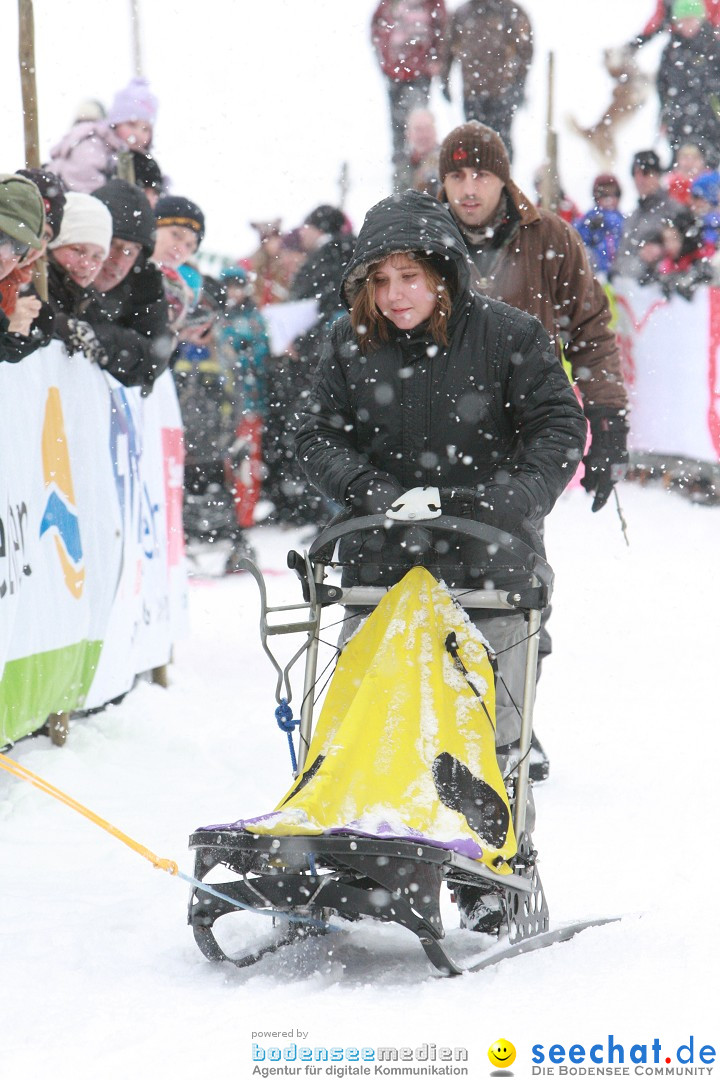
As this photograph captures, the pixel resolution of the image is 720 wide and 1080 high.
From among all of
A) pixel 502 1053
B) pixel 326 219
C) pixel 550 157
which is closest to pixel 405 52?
pixel 326 219

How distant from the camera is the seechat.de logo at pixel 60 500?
5484 mm

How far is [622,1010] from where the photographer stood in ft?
8.96

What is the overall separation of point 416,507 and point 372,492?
18 centimetres

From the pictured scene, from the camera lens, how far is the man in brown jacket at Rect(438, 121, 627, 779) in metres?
5.23

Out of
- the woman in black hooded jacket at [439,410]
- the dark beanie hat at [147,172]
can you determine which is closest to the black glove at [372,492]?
the woman in black hooded jacket at [439,410]

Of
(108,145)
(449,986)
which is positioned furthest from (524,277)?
(108,145)

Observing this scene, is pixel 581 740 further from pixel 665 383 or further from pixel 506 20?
pixel 506 20

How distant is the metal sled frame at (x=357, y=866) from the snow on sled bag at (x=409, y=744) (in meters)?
0.04

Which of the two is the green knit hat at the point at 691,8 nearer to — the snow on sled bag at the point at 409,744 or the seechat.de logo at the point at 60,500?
the seechat.de logo at the point at 60,500

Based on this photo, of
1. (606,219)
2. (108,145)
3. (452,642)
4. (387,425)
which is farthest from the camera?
(606,219)

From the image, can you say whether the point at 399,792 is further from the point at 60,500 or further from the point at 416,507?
the point at 60,500

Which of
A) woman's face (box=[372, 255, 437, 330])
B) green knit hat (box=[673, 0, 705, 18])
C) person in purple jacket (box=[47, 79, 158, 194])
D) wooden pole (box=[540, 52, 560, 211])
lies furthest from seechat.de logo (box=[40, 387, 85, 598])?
green knit hat (box=[673, 0, 705, 18])

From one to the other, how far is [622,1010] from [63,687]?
3363mm

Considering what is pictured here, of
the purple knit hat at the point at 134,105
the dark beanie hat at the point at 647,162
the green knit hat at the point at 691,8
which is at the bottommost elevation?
the dark beanie hat at the point at 647,162
